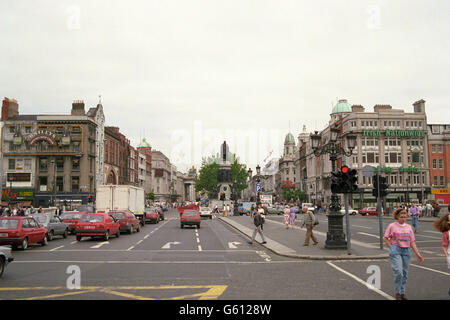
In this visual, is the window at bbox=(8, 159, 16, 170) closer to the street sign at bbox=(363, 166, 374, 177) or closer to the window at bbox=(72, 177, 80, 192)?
the window at bbox=(72, 177, 80, 192)

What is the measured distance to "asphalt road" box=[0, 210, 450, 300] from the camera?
887 centimetres

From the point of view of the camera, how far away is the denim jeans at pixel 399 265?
820 centimetres

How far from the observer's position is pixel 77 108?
245 feet

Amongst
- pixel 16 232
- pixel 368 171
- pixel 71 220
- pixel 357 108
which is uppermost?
pixel 357 108

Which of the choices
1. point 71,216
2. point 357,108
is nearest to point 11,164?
point 71,216

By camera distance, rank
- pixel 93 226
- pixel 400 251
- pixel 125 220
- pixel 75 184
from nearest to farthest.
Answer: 1. pixel 400 251
2. pixel 93 226
3. pixel 125 220
4. pixel 75 184

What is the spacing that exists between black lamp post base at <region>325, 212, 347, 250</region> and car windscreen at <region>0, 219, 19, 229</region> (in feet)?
44.1

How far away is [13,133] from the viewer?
71.1 m

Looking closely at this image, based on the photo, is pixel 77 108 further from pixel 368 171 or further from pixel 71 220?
pixel 368 171

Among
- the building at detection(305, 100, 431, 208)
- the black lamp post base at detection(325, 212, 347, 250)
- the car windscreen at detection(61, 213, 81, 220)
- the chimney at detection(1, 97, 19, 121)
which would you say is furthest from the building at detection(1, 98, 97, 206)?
the black lamp post base at detection(325, 212, 347, 250)

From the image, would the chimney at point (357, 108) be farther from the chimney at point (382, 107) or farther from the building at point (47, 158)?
the building at point (47, 158)

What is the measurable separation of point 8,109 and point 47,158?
11.6 metres

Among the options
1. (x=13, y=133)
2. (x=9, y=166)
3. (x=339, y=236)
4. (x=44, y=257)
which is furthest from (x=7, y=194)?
(x=339, y=236)

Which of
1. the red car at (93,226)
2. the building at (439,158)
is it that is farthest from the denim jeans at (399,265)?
the building at (439,158)
